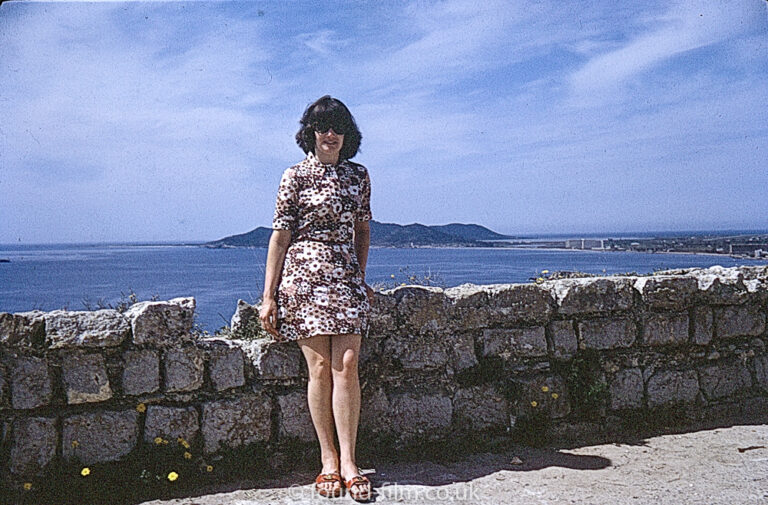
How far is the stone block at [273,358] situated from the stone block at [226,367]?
72 mm

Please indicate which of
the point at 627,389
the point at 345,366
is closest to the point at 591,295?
the point at 627,389

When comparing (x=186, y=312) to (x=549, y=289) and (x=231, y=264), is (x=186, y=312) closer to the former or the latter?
(x=549, y=289)

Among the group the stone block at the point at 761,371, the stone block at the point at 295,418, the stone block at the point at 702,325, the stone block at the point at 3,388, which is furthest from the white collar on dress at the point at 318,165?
the stone block at the point at 761,371

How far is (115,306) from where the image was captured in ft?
14.2

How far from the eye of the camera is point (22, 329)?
3.54 meters

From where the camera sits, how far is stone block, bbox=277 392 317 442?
403cm

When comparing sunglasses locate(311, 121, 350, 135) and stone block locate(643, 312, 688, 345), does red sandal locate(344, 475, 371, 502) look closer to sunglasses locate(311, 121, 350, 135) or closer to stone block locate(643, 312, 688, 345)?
sunglasses locate(311, 121, 350, 135)

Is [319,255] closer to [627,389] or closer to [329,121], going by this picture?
[329,121]

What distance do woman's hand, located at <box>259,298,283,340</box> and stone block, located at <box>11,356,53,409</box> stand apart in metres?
1.13

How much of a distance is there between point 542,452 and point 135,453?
242 centimetres

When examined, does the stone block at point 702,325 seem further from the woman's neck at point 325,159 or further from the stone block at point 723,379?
→ the woman's neck at point 325,159

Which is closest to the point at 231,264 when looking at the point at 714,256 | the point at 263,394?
the point at 714,256

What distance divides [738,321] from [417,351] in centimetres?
248

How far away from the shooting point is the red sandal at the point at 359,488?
352 cm
